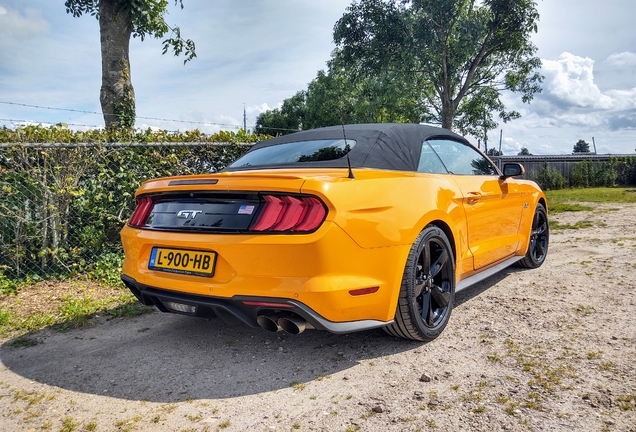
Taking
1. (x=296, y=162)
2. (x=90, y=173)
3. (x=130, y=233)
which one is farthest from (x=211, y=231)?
(x=90, y=173)

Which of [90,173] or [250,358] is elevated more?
[90,173]

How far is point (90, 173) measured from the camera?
212 inches

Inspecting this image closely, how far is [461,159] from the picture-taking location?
13.7 ft

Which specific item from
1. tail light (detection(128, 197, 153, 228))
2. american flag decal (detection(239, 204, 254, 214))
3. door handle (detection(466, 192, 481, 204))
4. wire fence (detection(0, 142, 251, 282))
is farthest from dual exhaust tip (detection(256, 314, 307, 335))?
wire fence (detection(0, 142, 251, 282))

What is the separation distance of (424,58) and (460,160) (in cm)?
1370

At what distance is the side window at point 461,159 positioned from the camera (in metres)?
3.92

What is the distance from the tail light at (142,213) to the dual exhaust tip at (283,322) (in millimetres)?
1134

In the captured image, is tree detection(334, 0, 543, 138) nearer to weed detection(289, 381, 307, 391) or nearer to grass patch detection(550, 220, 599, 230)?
grass patch detection(550, 220, 599, 230)

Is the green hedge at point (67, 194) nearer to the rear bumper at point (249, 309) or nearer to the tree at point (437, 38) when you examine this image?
the rear bumper at point (249, 309)

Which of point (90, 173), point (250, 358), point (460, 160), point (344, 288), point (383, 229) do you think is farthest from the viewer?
point (90, 173)

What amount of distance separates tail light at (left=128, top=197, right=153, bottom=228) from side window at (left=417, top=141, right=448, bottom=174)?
1.90m

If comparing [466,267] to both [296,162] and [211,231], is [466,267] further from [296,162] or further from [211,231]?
[211,231]

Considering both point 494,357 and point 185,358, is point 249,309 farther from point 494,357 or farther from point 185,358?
point 494,357

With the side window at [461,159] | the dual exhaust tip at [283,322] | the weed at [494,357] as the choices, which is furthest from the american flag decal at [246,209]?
the side window at [461,159]
